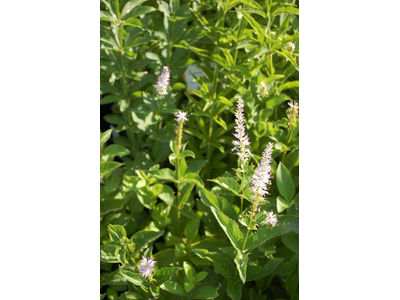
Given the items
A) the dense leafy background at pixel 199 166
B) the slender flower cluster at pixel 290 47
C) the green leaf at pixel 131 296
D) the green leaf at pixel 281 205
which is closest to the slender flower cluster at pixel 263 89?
the dense leafy background at pixel 199 166

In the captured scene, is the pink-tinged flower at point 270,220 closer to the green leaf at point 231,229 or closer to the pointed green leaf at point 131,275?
the green leaf at point 231,229

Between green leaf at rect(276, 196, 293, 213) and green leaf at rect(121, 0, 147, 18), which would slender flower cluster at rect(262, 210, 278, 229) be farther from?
green leaf at rect(121, 0, 147, 18)

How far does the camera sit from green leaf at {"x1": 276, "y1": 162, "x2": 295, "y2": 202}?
96cm

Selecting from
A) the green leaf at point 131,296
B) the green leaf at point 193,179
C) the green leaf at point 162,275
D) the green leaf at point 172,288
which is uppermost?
the green leaf at point 193,179

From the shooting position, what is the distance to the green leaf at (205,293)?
2.91 ft

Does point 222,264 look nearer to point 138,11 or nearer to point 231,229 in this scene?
point 231,229

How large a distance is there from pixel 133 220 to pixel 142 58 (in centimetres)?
63

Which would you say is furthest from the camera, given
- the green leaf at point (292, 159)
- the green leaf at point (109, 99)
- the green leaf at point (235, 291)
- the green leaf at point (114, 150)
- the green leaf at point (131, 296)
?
the green leaf at point (109, 99)

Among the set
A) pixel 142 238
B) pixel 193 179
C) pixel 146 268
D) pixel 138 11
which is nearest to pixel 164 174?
pixel 193 179

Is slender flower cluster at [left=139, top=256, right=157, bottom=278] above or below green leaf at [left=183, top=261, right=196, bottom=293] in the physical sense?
above

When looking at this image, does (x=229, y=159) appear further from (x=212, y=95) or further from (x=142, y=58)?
(x=142, y=58)

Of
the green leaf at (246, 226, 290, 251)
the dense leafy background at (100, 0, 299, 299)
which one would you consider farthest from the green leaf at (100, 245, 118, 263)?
the green leaf at (246, 226, 290, 251)

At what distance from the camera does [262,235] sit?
821mm

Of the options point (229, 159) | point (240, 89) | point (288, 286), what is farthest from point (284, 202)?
point (229, 159)
